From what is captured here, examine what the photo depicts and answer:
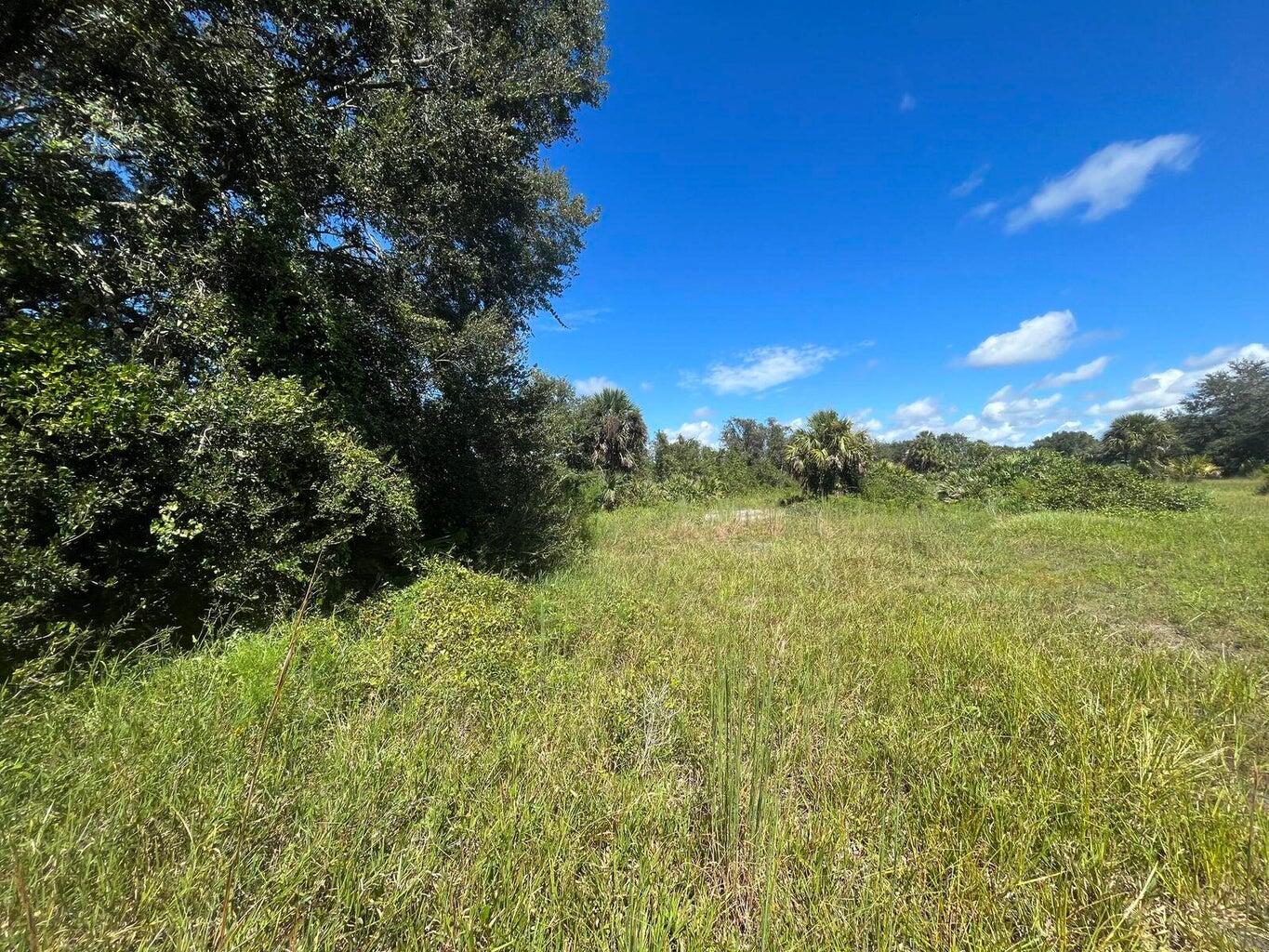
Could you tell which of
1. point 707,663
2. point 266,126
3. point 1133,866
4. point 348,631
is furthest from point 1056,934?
point 266,126

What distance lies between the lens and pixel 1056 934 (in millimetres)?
1523

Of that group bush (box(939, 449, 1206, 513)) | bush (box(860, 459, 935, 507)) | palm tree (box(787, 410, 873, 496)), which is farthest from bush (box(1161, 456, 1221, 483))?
palm tree (box(787, 410, 873, 496))

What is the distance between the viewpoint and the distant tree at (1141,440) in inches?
935

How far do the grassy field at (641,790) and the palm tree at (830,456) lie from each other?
37.4 ft

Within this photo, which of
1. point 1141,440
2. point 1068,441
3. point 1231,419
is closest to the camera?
point 1141,440

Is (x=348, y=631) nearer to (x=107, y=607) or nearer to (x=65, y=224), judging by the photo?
(x=107, y=607)

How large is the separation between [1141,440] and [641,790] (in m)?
36.9

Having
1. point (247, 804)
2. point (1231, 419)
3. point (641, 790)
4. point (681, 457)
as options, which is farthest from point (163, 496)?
point (1231, 419)

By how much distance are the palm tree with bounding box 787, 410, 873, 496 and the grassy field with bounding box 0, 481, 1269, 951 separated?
37.4 ft

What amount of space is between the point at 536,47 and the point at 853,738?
28.3 ft

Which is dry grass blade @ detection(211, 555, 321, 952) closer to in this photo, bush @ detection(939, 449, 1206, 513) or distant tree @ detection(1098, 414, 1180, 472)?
bush @ detection(939, 449, 1206, 513)

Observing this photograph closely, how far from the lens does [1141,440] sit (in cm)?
2431

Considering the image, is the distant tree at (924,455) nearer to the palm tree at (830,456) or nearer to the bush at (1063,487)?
the bush at (1063,487)

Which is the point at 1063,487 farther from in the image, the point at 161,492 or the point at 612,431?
the point at 161,492
